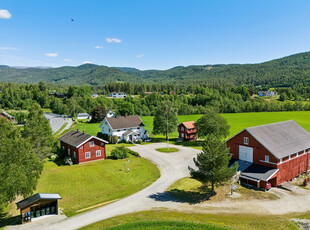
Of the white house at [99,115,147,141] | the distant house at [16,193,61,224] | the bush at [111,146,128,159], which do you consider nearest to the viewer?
the distant house at [16,193,61,224]

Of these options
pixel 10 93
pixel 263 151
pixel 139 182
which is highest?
pixel 10 93

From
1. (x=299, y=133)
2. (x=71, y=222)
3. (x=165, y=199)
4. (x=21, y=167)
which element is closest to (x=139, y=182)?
(x=165, y=199)

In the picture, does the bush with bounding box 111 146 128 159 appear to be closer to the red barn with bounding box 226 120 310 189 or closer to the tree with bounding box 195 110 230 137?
the red barn with bounding box 226 120 310 189

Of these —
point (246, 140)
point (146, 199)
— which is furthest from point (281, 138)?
point (146, 199)

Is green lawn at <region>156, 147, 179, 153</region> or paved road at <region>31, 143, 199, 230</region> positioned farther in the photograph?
green lawn at <region>156, 147, 179, 153</region>

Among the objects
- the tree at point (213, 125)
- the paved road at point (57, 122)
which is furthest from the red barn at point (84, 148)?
the paved road at point (57, 122)

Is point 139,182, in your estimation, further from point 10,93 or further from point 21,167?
point 10,93

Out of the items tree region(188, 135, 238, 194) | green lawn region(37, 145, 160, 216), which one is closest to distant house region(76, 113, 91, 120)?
green lawn region(37, 145, 160, 216)
